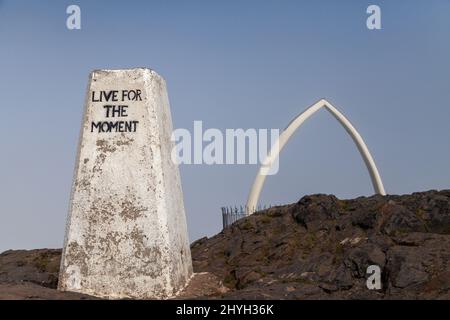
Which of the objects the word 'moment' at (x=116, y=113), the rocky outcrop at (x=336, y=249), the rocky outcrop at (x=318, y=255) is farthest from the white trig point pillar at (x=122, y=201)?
the rocky outcrop at (x=336, y=249)

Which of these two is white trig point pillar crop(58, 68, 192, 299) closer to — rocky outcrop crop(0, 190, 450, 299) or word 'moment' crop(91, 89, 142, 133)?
word 'moment' crop(91, 89, 142, 133)

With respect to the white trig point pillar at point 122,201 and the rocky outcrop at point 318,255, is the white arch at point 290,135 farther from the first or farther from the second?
the white trig point pillar at point 122,201

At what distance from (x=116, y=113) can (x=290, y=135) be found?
2241 cm

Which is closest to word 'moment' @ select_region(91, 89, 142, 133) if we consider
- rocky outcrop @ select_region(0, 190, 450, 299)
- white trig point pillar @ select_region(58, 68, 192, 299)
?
white trig point pillar @ select_region(58, 68, 192, 299)

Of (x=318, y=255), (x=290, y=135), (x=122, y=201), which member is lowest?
(x=318, y=255)

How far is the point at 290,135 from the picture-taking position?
33.2 meters

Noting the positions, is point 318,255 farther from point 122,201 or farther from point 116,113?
point 116,113

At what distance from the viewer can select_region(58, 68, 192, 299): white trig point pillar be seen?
1098 cm

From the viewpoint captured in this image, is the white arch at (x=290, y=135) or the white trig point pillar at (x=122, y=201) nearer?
the white trig point pillar at (x=122, y=201)

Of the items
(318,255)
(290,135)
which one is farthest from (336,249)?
(290,135)

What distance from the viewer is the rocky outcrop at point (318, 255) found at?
1050 cm

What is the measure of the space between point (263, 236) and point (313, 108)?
20.8 meters

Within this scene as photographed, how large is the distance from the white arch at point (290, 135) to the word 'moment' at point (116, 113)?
20.4 meters

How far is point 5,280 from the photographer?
12648 millimetres
